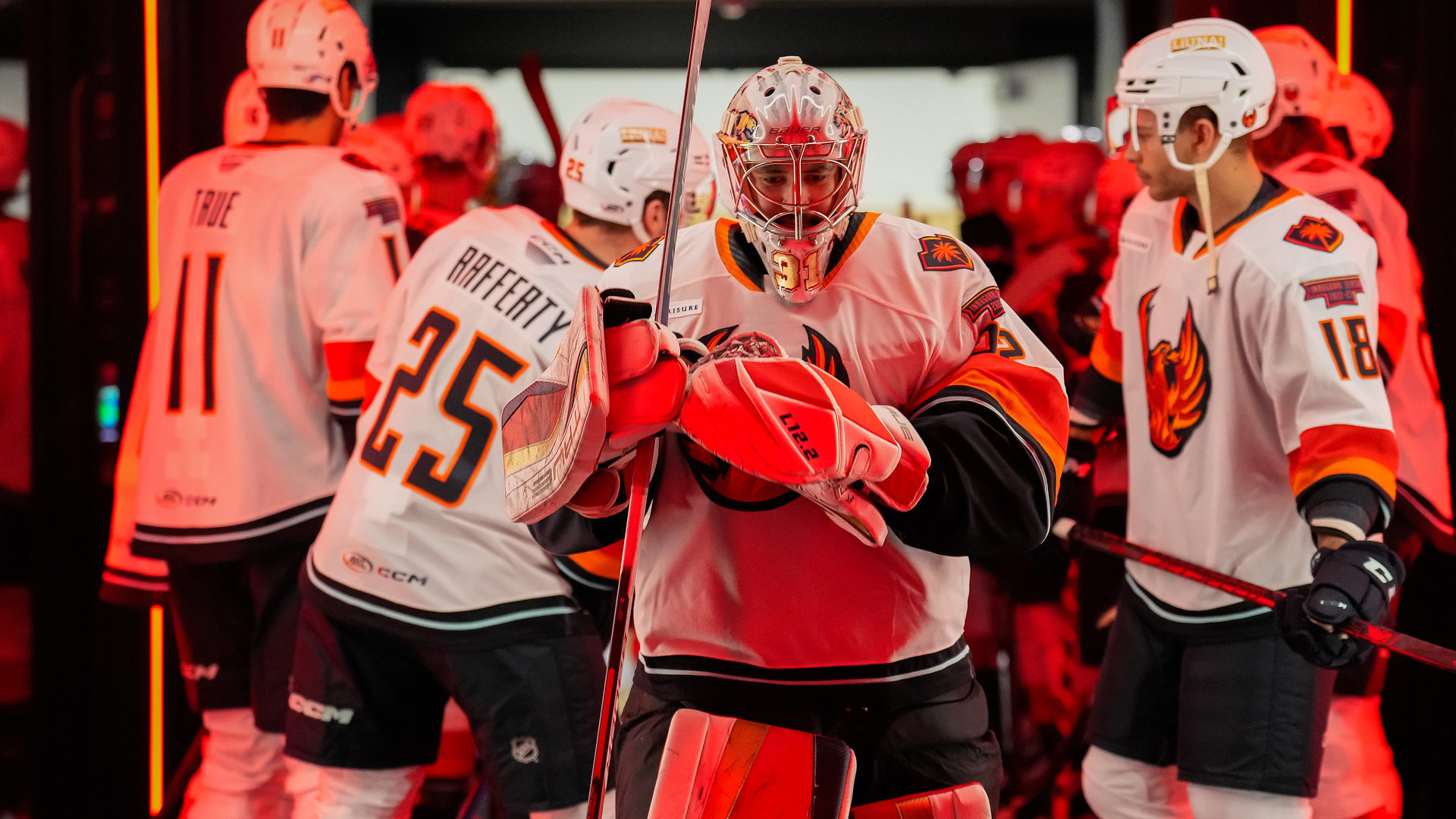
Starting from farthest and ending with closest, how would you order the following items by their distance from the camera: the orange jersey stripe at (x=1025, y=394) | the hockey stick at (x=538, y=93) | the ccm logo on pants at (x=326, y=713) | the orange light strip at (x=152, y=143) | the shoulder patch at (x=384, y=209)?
1. the orange light strip at (x=152, y=143)
2. the hockey stick at (x=538, y=93)
3. the shoulder patch at (x=384, y=209)
4. the ccm logo on pants at (x=326, y=713)
5. the orange jersey stripe at (x=1025, y=394)

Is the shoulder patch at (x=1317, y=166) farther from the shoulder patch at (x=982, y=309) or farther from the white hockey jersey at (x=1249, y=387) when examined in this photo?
the shoulder patch at (x=982, y=309)

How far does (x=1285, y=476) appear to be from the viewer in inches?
95.5

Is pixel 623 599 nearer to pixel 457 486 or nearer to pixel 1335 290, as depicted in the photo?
pixel 457 486

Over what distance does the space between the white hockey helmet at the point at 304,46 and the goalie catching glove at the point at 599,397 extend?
1.85 metres

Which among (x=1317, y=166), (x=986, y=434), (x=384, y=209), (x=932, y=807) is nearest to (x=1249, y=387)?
(x=1317, y=166)

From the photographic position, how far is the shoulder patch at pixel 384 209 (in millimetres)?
2941

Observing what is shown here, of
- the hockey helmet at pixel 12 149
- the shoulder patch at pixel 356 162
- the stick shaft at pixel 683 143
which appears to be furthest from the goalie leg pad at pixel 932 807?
the hockey helmet at pixel 12 149

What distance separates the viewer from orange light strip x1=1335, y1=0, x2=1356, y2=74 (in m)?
3.22

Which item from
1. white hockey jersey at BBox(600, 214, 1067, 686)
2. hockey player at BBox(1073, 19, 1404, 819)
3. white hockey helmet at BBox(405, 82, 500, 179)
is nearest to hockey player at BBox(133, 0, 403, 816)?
white hockey helmet at BBox(405, 82, 500, 179)

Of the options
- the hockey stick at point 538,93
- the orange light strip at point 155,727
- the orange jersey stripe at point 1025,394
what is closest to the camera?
the orange jersey stripe at point 1025,394

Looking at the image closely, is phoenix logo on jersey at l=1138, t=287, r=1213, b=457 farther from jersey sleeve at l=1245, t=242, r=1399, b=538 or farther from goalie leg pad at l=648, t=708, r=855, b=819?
goalie leg pad at l=648, t=708, r=855, b=819

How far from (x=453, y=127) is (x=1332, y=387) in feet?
8.64

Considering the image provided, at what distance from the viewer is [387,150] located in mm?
4098

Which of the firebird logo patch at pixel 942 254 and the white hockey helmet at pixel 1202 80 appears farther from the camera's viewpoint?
the white hockey helmet at pixel 1202 80
